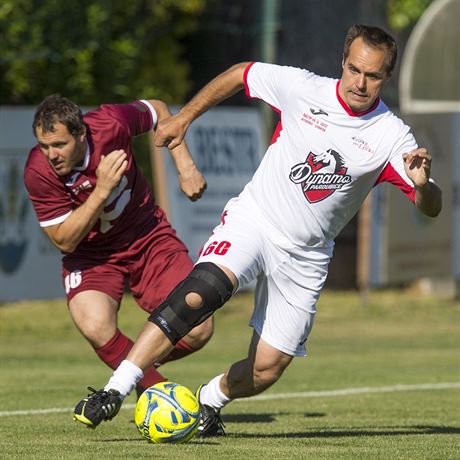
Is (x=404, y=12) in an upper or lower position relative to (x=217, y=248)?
upper

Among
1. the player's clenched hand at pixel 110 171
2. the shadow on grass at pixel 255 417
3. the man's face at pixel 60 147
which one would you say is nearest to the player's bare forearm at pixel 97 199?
the player's clenched hand at pixel 110 171

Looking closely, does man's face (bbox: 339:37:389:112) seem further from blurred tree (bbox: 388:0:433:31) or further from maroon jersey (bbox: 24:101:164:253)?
blurred tree (bbox: 388:0:433:31)

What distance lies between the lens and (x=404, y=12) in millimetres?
24969

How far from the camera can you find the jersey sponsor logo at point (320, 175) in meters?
8.13

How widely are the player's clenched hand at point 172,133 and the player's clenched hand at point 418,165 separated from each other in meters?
1.42

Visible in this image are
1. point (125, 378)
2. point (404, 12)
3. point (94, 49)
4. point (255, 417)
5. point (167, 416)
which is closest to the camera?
point (125, 378)

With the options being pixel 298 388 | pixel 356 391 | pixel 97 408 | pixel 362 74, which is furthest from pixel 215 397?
pixel 298 388

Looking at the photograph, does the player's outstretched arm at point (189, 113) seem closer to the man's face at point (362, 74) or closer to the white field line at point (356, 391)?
the man's face at point (362, 74)

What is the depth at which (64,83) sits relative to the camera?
785 inches

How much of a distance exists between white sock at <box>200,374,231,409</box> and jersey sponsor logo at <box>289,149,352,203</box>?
1369 millimetres

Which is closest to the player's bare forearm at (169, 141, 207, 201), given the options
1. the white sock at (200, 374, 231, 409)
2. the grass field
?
the white sock at (200, 374, 231, 409)

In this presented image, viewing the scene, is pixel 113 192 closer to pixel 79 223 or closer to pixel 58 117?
pixel 79 223

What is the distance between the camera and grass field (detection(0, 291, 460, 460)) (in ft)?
25.7

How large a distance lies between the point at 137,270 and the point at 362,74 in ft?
7.28
